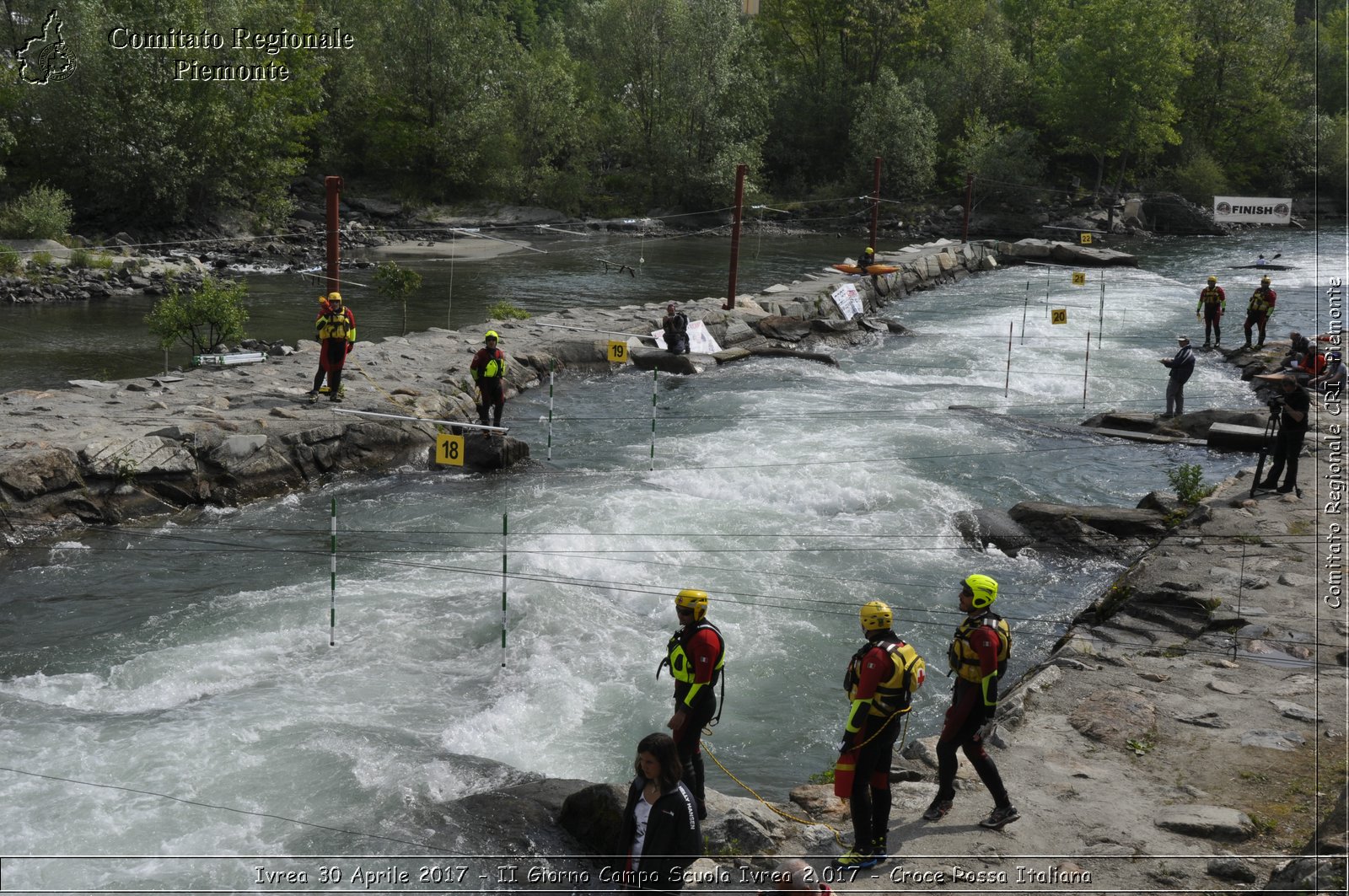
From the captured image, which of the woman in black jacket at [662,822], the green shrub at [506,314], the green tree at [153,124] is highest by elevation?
the green tree at [153,124]

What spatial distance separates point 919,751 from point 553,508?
741 cm

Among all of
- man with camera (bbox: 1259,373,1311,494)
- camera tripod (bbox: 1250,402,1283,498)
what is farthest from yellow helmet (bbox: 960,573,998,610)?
man with camera (bbox: 1259,373,1311,494)

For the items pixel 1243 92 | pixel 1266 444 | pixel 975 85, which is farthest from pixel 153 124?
pixel 1243 92

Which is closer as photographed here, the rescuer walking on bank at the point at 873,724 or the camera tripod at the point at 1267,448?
the rescuer walking on bank at the point at 873,724

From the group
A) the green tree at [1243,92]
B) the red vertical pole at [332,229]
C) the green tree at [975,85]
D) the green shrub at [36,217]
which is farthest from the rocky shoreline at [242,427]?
the green tree at [1243,92]

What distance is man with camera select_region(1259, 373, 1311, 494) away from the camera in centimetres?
1480

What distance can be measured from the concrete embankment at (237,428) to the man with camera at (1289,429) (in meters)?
10.5

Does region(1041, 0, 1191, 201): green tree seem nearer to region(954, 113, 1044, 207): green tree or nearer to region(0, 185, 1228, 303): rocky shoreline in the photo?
region(954, 113, 1044, 207): green tree

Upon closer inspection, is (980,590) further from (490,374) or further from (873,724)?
(490,374)

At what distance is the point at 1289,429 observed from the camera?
48.8 ft

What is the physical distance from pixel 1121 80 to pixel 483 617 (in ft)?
193

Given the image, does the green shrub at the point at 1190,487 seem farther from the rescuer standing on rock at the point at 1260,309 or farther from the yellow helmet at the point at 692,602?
the rescuer standing on rock at the point at 1260,309

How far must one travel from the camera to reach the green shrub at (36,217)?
1476 inches

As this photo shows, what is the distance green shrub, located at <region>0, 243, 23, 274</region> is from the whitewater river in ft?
68.5
